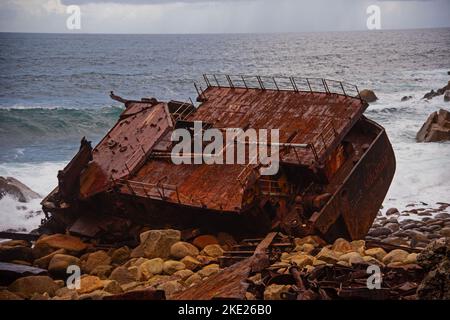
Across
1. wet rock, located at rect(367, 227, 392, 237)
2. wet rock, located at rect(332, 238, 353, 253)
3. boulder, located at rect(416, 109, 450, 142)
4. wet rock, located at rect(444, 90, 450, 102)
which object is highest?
wet rock, located at rect(444, 90, 450, 102)

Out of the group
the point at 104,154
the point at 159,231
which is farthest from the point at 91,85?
the point at 159,231

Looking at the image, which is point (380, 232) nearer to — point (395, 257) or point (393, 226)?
point (393, 226)

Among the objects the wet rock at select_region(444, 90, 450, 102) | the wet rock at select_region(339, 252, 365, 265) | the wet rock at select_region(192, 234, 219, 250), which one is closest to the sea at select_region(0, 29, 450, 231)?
the wet rock at select_region(444, 90, 450, 102)

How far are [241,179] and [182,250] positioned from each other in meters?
2.03

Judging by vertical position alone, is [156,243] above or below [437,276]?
above

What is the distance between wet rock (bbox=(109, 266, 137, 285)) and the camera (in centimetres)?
1024

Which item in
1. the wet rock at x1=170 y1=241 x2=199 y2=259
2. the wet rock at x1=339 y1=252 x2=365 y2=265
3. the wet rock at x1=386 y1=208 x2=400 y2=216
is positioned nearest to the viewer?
the wet rock at x1=339 y1=252 x2=365 y2=265

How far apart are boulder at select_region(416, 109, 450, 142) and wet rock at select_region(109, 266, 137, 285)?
785 inches

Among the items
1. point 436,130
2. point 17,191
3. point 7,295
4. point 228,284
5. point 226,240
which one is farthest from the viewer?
point 436,130

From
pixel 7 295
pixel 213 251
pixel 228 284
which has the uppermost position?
pixel 213 251

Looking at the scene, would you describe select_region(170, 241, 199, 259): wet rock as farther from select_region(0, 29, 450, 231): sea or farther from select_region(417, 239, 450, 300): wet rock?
select_region(0, 29, 450, 231): sea

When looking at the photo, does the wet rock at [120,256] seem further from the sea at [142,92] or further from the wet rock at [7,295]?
the sea at [142,92]

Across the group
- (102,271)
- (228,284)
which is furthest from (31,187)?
(228,284)

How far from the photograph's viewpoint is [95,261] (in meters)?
11.3
